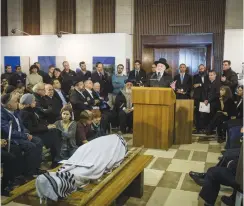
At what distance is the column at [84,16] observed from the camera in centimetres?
945

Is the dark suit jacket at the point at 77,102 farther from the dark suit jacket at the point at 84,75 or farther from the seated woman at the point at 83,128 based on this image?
the dark suit jacket at the point at 84,75

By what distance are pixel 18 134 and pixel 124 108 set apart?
3.03 metres

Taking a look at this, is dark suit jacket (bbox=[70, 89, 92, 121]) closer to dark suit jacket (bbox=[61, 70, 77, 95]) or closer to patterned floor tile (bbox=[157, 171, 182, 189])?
dark suit jacket (bbox=[61, 70, 77, 95])

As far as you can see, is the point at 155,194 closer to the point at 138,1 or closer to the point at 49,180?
the point at 49,180

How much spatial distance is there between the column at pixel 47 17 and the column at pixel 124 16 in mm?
2042

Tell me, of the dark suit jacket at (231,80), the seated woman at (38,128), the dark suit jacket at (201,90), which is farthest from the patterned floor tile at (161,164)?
the dark suit jacket at (231,80)

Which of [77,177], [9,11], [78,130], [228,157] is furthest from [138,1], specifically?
[77,177]

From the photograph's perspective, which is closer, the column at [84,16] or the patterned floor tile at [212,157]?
the patterned floor tile at [212,157]

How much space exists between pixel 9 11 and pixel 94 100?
20.0 feet

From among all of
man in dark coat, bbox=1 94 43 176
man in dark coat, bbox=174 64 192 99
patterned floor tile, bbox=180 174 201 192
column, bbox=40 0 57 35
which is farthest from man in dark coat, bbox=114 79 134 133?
column, bbox=40 0 57 35

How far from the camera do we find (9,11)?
10.3 m

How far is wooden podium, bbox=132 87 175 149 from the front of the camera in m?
4.74

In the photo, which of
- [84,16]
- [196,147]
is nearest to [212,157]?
[196,147]

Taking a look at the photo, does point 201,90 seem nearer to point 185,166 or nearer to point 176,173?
point 185,166
